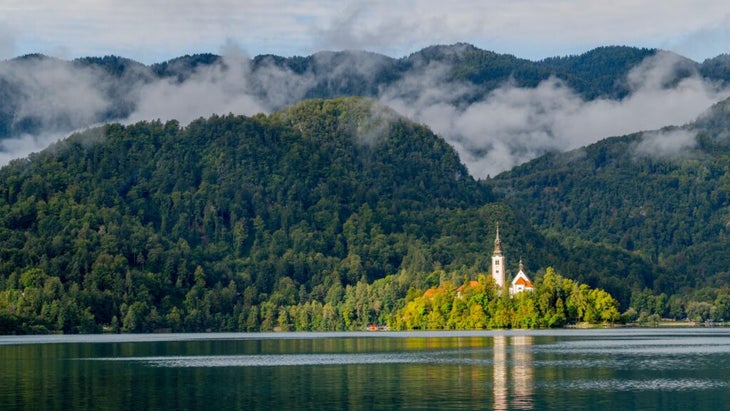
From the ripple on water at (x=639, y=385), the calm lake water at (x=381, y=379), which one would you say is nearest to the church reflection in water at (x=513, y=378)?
the calm lake water at (x=381, y=379)

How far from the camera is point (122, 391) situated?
Answer: 94.4 m

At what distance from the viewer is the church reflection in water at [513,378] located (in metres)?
83.0

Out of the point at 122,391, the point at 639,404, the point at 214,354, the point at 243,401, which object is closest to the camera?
the point at 639,404

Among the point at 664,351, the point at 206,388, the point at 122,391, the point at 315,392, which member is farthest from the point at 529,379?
the point at 664,351

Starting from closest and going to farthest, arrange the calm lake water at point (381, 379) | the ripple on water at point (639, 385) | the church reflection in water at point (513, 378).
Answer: the church reflection in water at point (513, 378)
the calm lake water at point (381, 379)
the ripple on water at point (639, 385)

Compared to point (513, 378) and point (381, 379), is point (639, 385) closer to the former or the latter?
point (513, 378)

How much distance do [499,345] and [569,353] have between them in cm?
2528

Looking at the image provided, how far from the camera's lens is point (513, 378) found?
101500 millimetres

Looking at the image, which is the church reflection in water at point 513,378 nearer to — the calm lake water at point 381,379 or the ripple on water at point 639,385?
the calm lake water at point 381,379

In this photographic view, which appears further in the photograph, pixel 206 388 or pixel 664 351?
pixel 664 351

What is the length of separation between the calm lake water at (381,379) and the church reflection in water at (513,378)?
10 centimetres

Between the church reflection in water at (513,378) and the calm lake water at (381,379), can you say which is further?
the calm lake water at (381,379)

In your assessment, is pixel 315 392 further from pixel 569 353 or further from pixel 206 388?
pixel 569 353

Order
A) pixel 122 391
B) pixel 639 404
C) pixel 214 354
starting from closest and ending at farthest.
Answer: pixel 639 404
pixel 122 391
pixel 214 354
